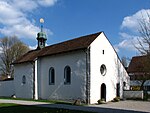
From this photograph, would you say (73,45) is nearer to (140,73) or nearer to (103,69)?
(103,69)

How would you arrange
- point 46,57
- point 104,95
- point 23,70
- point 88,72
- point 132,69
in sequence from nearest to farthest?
point 88,72
point 104,95
point 46,57
point 23,70
point 132,69

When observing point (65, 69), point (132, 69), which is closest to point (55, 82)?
point (65, 69)

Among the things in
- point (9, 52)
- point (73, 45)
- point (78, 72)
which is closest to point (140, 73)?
point (73, 45)

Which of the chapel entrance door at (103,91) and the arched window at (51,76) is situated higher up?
the arched window at (51,76)

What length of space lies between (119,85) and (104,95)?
10.1 feet

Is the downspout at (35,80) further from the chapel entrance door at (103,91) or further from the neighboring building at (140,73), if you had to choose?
the neighboring building at (140,73)

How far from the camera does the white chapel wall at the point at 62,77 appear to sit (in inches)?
1174

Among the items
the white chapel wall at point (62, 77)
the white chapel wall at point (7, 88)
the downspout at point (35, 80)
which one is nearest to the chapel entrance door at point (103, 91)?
the white chapel wall at point (62, 77)

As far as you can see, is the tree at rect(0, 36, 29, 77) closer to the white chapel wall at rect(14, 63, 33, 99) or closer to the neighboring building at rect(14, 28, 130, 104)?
the white chapel wall at rect(14, 63, 33, 99)

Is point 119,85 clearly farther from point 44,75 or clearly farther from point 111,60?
point 44,75

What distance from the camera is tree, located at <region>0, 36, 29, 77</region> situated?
60.8 metres

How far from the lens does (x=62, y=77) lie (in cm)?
3241

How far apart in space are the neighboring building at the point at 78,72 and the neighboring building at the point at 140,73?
435 centimetres

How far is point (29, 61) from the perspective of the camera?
37281 mm
